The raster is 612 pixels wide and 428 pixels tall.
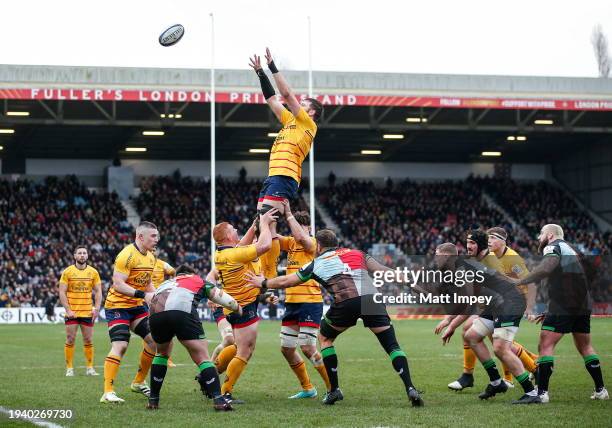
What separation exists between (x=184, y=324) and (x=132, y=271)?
225 cm

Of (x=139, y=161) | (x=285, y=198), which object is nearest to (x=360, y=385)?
(x=285, y=198)

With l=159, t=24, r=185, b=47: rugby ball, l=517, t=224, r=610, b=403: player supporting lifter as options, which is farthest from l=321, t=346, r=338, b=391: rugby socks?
l=159, t=24, r=185, b=47: rugby ball

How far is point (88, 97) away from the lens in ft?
129

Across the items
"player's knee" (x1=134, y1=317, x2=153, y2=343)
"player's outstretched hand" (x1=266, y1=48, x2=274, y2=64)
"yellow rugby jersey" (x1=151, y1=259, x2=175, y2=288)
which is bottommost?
"player's knee" (x1=134, y1=317, x2=153, y2=343)

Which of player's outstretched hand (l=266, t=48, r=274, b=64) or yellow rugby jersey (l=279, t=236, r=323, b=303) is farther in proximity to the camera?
yellow rugby jersey (l=279, t=236, r=323, b=303)

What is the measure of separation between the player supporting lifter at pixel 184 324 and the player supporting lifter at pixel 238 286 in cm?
62

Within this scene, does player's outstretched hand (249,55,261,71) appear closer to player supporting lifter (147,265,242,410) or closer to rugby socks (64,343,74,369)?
player supporting lifter (147,265,242,410)

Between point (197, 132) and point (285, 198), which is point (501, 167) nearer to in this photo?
point (197, 132)

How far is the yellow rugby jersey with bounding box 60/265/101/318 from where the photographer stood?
19.0 m

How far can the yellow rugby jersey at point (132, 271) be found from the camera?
533 inches

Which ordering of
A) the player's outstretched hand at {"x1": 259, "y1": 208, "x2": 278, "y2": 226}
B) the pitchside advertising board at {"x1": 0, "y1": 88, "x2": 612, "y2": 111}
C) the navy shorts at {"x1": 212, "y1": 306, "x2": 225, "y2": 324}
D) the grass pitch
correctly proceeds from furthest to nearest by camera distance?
the pitchside advertising board at {"x1": 0, "y1": 88, "x2": 612, "y2": 111} → the navy shorts at {"x1": 212, "y1": 306, "x2": 225, "y2": 324} → the player's outstretched hand at {"x1": 259, "y1": 208, "x2": 278, "y2": 226} → the grass pitch

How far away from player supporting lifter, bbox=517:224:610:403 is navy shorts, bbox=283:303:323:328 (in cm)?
285

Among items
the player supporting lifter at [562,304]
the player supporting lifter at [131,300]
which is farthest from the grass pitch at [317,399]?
the player supporting lifter at [131,300]

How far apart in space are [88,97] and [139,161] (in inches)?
493
